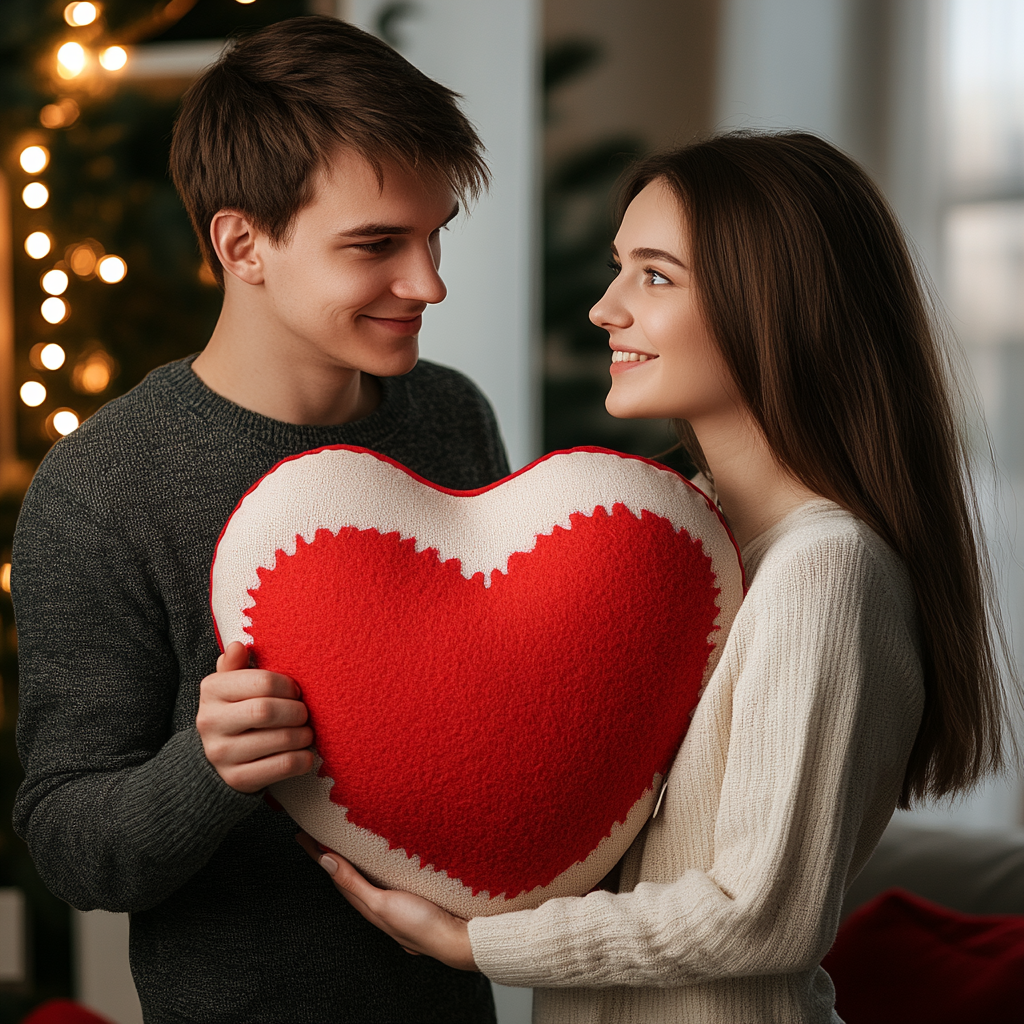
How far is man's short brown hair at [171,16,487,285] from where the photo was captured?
3.37 feet

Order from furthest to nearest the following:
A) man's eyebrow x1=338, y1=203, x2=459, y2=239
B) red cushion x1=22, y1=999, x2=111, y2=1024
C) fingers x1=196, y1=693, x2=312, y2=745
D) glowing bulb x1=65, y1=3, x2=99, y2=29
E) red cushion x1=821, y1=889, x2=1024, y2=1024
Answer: glowing bulb x1=65, y1=3, x2=99, y2=29
red cushion x1=22, y1=999, x2=111, y2=1024
red cushion x1=821, y1=889, x2=1024, y2=1024
man's eyebrow x1=338, y1=203, x2=459, y2=239
fingers x1=196, y1=693, x2=312, y2=745

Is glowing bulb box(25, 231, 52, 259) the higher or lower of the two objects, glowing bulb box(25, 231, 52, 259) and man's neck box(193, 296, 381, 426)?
the higher

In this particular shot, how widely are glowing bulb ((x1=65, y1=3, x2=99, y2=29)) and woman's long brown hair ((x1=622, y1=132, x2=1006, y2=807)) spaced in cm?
180

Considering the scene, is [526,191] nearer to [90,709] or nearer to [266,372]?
[266,372]

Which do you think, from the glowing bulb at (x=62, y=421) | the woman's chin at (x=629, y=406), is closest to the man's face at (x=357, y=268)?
the woman's chin at (x=629, y=406)

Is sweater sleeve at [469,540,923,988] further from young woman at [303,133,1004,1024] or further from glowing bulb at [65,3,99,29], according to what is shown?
glowing bulb at [65,3,99,29]

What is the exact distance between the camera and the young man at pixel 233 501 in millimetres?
975

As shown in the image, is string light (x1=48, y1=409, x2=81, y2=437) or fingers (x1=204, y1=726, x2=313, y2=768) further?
string light (x1=48, y1=409, x2=81, y2=437)

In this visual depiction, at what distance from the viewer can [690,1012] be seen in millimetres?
887

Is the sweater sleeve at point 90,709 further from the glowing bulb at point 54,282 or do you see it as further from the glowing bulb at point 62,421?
the glowing bulb at point 54,282

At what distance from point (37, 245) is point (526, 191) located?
1.13 meters

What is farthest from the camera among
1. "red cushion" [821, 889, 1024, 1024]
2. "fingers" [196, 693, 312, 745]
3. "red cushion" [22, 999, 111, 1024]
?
"red cushion" [22, 999, 111, 1024]

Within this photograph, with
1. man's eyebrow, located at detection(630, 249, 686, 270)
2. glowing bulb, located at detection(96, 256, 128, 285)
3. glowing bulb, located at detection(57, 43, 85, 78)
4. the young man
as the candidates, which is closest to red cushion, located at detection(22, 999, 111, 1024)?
the young man

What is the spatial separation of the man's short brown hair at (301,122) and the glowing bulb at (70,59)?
133cm
